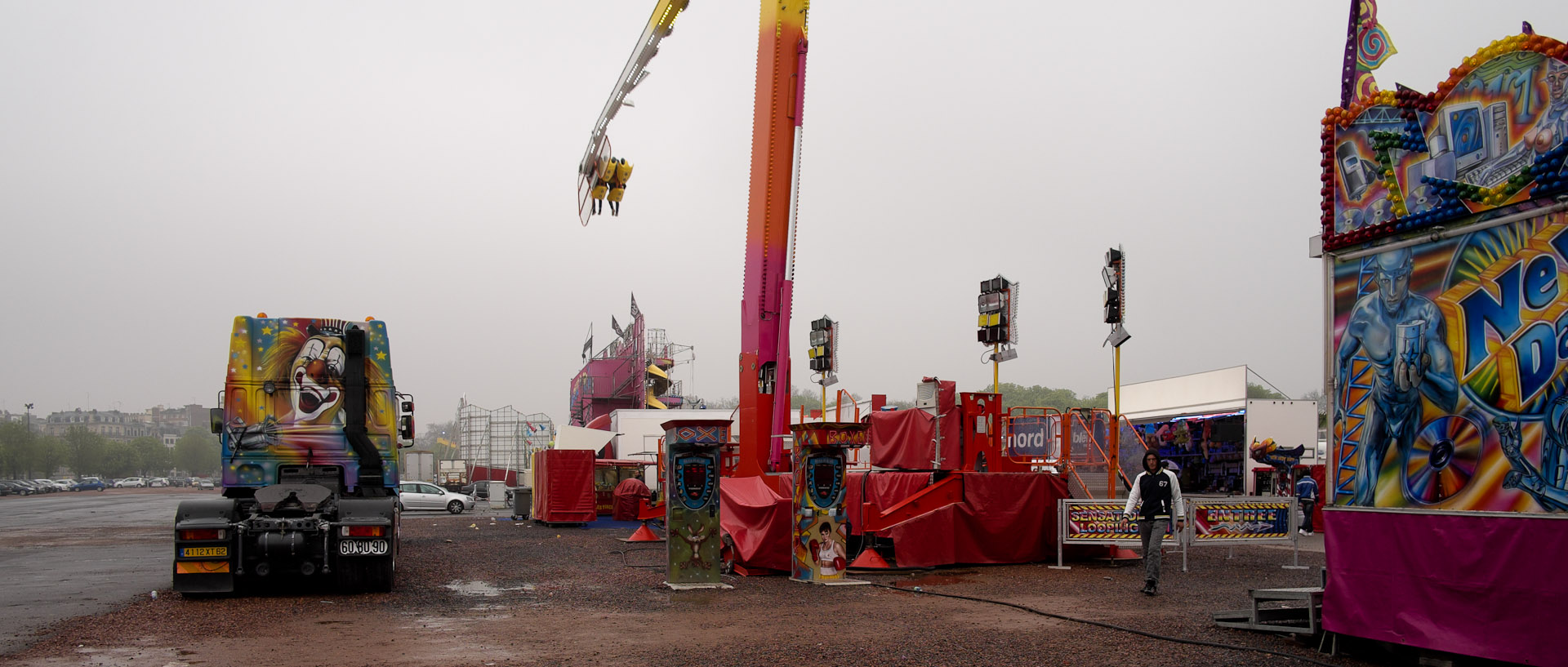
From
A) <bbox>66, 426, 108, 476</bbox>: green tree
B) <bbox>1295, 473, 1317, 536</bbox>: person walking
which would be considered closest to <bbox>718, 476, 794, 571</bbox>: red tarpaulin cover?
<bbox>1295, 473, 1317, 536</bbox>: person walking

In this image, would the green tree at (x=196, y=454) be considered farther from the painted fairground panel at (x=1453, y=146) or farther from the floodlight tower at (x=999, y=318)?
the painted fairground panel at (x=1453, y=146)

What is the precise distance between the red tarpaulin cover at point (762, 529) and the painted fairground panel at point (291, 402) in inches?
181

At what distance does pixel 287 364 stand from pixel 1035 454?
11409mm

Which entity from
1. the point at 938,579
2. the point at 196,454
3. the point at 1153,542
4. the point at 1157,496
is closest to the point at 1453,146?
the point at 1157,496

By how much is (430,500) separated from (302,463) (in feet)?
89.5

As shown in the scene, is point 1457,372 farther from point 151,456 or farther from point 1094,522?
point 151,456

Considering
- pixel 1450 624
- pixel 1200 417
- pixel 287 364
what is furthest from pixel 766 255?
pixel 1200 417

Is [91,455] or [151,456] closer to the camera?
[91,455]

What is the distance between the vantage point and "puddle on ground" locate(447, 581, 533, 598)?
13.2 m

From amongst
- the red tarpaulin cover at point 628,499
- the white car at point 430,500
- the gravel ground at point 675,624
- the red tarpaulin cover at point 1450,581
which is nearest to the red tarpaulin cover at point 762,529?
the gravel ground at point 675,624

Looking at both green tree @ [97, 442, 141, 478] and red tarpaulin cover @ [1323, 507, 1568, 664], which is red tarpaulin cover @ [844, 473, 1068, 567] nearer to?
red tarpaulin cover @ [1323, 507, 1568, 664]

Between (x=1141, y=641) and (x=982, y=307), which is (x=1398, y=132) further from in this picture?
(x=982, y=307)

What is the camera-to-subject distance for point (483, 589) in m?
13.7

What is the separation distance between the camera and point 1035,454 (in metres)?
18.5
